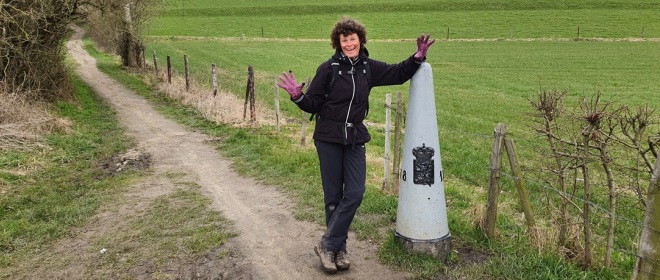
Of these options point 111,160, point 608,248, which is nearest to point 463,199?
point 608,248

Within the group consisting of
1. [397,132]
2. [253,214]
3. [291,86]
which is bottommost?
[253,214]

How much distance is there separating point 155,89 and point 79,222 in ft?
43.9

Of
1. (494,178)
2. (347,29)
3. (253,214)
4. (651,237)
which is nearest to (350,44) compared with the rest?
(347,29)

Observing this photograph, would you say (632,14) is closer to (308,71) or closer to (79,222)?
(308,71)

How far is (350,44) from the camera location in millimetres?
4086

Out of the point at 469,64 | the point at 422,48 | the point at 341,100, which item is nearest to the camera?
the point at 341,100

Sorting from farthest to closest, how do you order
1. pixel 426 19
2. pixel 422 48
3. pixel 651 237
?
1. pixel 426 19
2. pixel 422 48
3. pixel 651 237

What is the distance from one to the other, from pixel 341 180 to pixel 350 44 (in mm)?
1228

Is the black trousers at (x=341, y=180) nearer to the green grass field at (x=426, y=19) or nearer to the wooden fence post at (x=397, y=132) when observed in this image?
the wooden fence post at (x=397, y=132)

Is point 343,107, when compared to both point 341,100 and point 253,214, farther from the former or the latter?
point 253,214

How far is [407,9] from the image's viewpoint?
203ft

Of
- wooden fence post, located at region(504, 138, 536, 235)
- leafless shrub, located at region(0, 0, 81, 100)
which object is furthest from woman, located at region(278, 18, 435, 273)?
leafless shrub, located at region(0, 0, 81, 100)

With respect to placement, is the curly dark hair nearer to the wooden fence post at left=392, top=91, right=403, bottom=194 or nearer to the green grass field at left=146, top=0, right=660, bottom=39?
the wooden fence post at left=392, top=91, right=403, bottom=194

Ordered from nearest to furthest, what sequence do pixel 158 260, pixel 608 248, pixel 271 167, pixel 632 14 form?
pixel 608 248 < pixel 158 260 < pixel 271 167 < pixel 632 14
